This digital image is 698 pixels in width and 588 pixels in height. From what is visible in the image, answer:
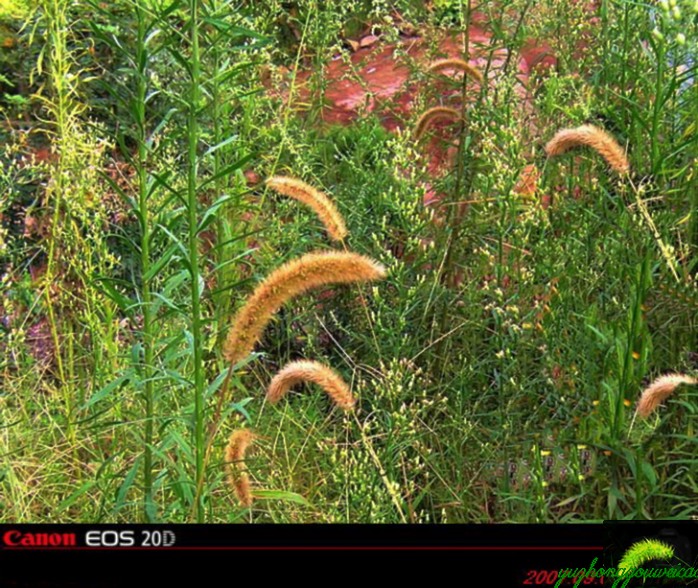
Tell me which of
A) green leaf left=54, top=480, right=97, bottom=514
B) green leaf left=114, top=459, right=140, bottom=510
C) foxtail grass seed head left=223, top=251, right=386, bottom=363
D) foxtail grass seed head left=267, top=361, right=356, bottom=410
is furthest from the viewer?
green leaf left=54, top=480, right=97, bottom=514

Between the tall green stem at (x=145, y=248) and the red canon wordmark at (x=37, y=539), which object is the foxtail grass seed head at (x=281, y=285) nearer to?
the tall green stem at (x=145, y=248)

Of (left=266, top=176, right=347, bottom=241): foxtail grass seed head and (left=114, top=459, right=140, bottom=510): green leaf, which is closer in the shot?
(left=114, top=459, right=140, bottom=510): green leaf

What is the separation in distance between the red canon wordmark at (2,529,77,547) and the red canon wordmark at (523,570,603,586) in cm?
87

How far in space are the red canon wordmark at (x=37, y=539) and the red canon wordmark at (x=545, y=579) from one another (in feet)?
2.85

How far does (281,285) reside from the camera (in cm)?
174

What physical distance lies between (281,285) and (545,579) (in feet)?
2.45

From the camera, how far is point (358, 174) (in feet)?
12.1

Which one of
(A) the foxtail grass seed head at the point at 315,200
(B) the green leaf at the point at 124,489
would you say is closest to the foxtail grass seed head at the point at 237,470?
(B) the green leaf at the point at 124,489

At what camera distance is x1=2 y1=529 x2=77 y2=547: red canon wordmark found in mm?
1789

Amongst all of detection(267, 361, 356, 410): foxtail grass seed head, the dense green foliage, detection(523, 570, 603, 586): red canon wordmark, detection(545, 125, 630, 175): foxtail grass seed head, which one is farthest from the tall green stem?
detection(545, 125, 630, 175): foxtail grass seed head

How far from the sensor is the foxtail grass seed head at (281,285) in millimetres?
1736

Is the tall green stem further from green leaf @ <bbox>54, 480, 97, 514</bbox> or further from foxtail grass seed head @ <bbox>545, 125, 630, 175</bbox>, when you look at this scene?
foxtail grass seed head @ <bbox>545, 125, 630, 175</bbox>

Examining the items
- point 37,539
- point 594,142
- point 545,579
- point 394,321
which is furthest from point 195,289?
point 394,321

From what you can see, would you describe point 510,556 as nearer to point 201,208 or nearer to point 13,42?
point 201,208
